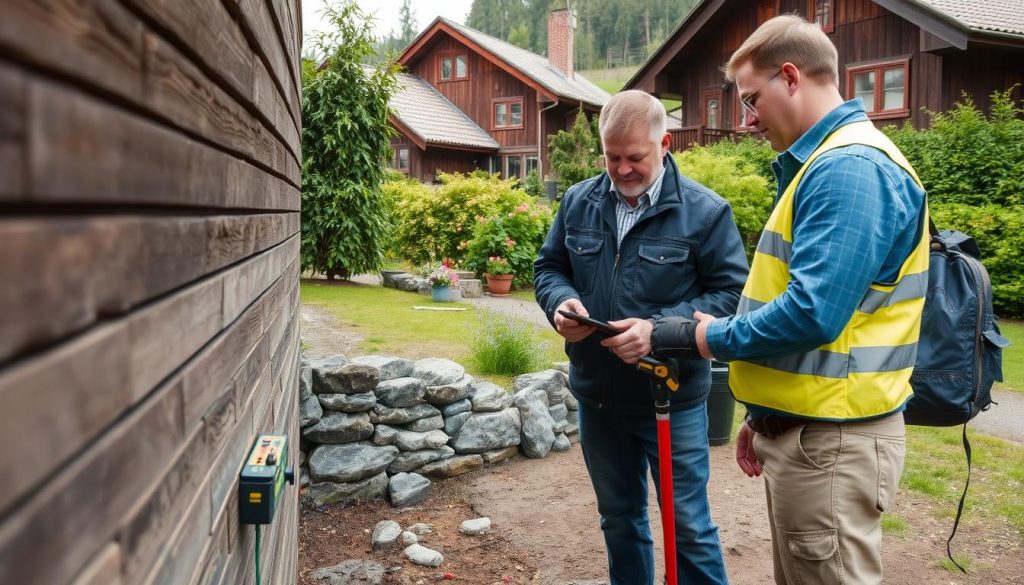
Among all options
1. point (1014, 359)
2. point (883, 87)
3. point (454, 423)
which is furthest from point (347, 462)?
point (883, 87)

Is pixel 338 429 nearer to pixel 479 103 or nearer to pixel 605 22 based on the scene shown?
pixel 479 103

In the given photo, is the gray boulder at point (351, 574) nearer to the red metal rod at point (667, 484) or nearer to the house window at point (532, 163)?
the red metal rod at point (667, 484)

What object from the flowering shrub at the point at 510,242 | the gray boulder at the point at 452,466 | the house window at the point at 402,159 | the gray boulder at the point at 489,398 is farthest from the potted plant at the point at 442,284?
the house window at the point at 402,159

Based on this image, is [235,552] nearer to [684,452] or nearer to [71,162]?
[71,162]

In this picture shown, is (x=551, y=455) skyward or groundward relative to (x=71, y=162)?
groundward

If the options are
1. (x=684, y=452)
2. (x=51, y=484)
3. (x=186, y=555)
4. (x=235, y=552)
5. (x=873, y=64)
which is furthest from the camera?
(x=873, y=64)

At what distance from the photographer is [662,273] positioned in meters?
2.82

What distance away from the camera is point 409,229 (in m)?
15.2

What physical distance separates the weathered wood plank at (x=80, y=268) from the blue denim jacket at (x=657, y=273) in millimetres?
2092

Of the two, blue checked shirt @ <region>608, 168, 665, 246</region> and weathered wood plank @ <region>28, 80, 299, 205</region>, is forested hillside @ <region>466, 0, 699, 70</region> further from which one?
weathered wood plank @ <region>28, 80, 299, 205</region>

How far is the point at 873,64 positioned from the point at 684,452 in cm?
1714

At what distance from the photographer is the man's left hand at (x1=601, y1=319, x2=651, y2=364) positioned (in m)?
2.51

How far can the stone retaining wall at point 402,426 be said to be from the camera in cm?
500

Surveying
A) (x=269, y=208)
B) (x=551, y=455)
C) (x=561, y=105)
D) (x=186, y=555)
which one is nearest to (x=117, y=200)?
(x=186, y=555)
